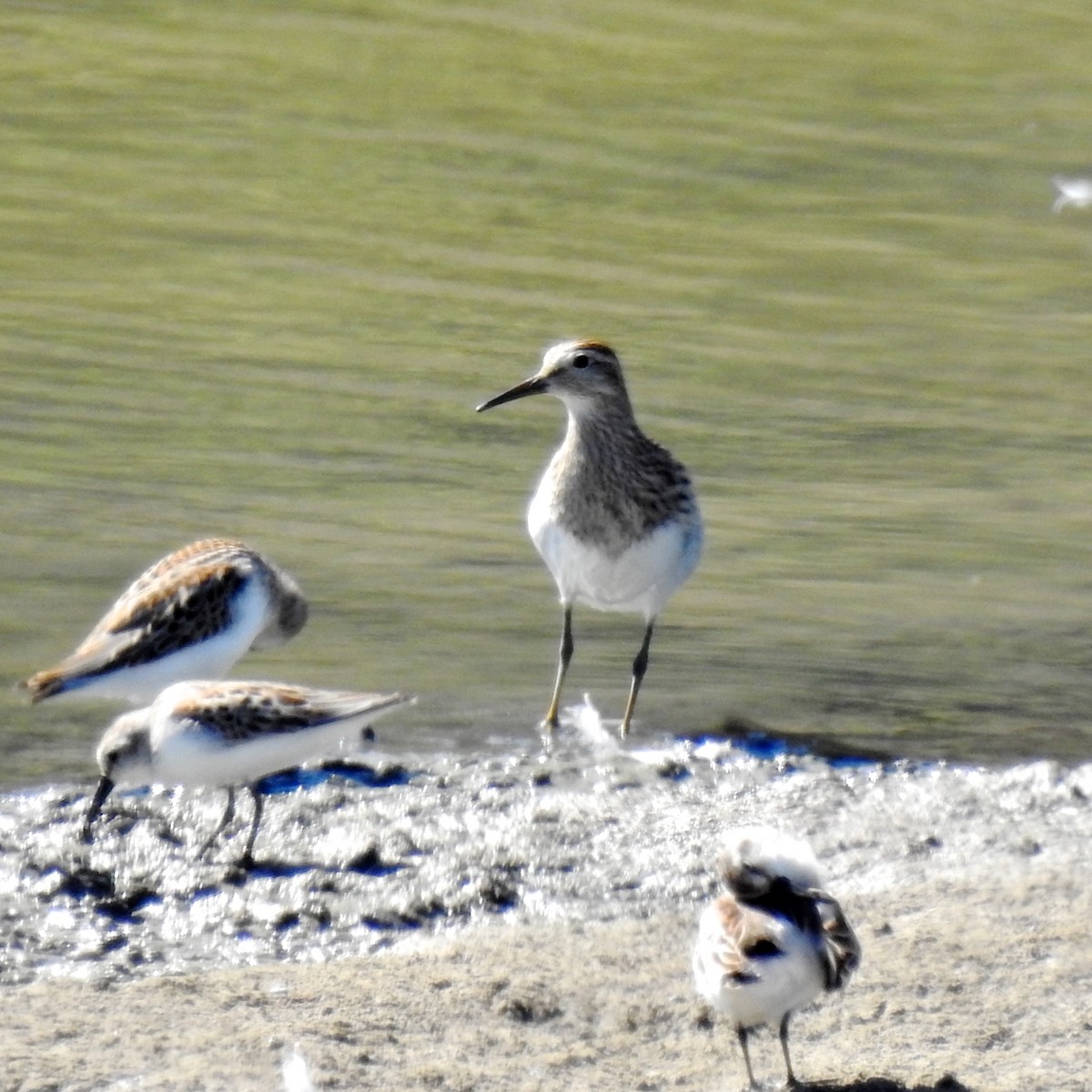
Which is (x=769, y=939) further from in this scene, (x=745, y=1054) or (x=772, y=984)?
(x=745, y=1054)

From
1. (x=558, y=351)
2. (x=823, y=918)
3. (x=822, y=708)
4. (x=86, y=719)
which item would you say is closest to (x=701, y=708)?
(x=822, y=708)

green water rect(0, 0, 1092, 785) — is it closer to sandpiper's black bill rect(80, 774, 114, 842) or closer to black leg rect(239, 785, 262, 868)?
sandpiper's black bill rect(80, 774, 114, 842)

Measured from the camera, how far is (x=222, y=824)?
7.21 meters

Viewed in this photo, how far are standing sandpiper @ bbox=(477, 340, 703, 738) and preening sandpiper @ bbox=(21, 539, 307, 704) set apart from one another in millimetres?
1170

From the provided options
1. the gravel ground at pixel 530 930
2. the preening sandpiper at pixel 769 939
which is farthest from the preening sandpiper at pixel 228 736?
the preening sandpiper at pixel 769 939

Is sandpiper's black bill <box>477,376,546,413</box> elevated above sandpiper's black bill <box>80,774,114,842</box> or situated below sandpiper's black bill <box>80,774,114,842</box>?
above

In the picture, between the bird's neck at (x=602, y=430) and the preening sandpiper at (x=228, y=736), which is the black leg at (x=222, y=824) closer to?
the preening sandpiper at (x=228, y=736)

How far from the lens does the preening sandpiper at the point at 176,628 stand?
7.82 m

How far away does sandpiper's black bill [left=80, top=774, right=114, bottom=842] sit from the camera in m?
6.95

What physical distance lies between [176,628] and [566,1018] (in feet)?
8.69

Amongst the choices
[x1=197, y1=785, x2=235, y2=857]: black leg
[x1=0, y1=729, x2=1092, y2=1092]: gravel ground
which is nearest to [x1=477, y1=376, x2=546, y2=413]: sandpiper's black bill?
[x1=0, y1=729, x2=1092, y2=1092]: gravel ground

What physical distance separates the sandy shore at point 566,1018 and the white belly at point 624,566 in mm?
2434

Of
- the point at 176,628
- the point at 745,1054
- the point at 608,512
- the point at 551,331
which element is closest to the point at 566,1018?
the point at 745,1054

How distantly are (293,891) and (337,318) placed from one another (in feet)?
24.5
